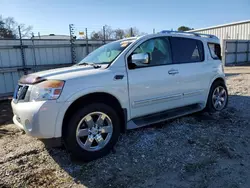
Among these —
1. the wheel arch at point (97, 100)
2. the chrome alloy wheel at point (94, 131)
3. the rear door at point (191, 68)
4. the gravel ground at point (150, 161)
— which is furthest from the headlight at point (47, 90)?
the rear door at point (191, 68)

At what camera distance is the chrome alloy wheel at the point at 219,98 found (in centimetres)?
521

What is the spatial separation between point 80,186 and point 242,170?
7.03 feet

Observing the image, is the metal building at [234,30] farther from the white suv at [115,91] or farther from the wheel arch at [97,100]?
the wheel arch at [97,100]

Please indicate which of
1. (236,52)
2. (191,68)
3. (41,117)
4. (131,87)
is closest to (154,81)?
(131,87)

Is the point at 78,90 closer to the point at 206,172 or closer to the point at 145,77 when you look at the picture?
the point at 145,77

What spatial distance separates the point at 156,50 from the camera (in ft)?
13.3

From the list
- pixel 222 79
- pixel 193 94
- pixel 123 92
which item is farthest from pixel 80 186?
pixel 222 79

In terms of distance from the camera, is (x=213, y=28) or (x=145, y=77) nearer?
(x=145, y=77)

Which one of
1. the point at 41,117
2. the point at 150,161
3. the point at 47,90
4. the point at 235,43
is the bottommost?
the point at 150,161

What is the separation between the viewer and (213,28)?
26.7m

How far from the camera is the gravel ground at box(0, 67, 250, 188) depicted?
2732 mm

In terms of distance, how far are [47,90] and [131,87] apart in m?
1.31

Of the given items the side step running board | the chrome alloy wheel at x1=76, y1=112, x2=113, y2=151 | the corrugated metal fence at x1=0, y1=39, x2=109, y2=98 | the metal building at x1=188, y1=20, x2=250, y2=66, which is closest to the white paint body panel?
the side step running board

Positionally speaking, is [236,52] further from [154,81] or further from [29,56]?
[154,81]
